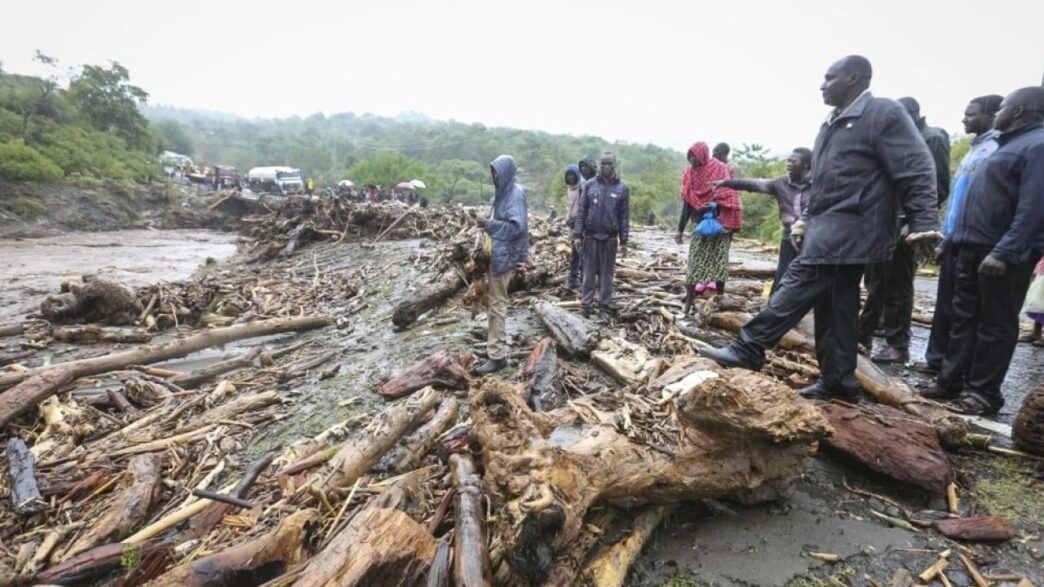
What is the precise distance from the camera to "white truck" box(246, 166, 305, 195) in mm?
42969

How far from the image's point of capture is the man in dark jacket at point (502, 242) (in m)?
4.98

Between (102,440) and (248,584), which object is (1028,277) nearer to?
(248,584)

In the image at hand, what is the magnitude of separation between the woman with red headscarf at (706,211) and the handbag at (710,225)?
0.6 inches

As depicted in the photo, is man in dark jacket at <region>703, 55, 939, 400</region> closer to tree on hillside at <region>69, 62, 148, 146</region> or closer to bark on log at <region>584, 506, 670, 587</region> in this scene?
bark on log at <region>584, 506, 670, 587</region>

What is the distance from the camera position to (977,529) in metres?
2.27

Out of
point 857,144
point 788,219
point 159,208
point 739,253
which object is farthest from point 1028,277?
point 159,208

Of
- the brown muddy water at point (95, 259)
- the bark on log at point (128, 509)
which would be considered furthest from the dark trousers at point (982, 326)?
the brown muddy water at point (95, 259)

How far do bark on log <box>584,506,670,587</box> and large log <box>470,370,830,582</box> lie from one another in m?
0.09

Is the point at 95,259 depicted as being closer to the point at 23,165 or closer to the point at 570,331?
the point at 23,165

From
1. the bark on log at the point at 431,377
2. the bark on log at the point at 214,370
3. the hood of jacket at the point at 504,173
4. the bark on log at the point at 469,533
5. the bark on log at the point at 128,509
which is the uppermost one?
the hood of jacket at the point at 504,173

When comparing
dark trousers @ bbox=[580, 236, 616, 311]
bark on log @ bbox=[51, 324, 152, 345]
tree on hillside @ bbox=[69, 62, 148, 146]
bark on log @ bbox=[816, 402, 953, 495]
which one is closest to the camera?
bark on log @ bbox=[816, 402, 953, 495]

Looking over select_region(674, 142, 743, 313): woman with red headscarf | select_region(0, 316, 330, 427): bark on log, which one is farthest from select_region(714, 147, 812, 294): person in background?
select_region(0, 316, 330, 427): bark on log

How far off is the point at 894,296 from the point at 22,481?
751 cm

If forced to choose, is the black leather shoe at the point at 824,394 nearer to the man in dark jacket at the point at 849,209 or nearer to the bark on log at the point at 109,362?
the man in dark jacket at the point at 849,209
